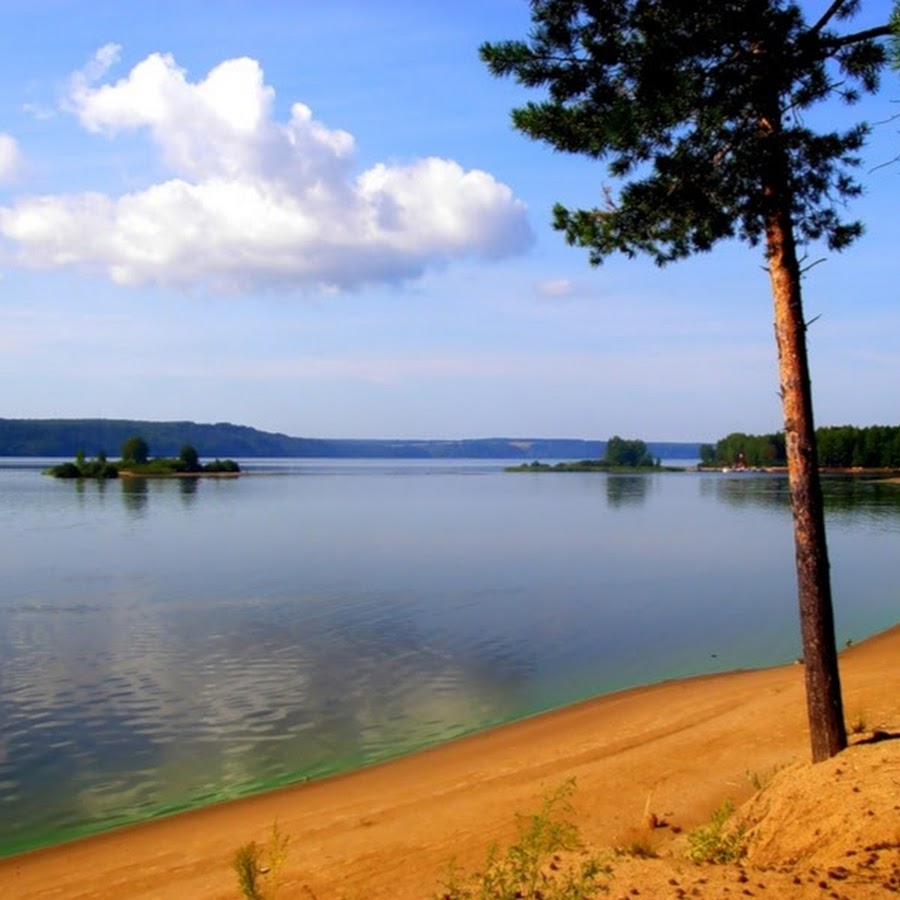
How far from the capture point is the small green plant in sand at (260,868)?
601cm

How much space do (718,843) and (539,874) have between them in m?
1.34

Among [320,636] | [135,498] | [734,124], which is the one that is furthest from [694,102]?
[135,498]

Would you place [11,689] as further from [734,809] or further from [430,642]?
[734,809]

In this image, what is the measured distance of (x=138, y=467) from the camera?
118 m

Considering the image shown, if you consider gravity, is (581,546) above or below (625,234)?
below

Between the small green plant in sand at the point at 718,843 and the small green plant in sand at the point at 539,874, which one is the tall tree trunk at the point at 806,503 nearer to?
the small green plant in sand at the point at 718,843

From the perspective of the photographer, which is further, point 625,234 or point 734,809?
point 625,234

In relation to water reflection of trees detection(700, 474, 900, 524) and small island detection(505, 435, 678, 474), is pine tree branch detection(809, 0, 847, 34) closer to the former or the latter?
water reflection of trees detection(700, 474, 900, 524)

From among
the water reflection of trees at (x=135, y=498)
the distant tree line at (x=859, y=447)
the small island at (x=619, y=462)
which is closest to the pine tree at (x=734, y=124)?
the water reflection of trees at (x=135, y=498)

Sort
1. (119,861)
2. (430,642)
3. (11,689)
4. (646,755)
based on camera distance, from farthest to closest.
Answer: (430,642) → (11,689) → (646,755) → (119,861)

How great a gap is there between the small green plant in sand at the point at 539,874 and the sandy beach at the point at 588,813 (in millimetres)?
176

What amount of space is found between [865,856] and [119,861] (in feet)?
19.6

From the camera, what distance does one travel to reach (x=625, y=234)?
8945mm

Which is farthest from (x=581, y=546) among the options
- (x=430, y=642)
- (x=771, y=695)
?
(x=771, y=695)
